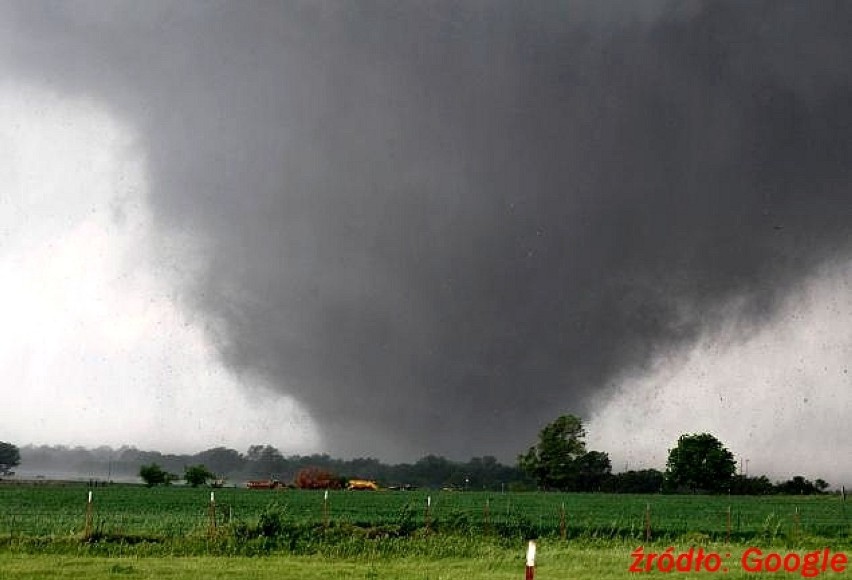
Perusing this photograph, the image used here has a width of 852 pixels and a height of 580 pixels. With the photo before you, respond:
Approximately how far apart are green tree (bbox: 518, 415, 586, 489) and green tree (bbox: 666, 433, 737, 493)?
21.8 meters

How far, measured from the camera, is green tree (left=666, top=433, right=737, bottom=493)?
595 ft

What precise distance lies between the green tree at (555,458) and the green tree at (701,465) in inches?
859

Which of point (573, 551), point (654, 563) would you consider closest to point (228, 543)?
point (573, 551)

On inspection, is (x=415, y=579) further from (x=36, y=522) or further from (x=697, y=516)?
(x=697, y=516)

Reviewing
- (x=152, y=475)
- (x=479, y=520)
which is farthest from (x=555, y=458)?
(x=479, y=520)

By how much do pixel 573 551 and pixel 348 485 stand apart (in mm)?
133160

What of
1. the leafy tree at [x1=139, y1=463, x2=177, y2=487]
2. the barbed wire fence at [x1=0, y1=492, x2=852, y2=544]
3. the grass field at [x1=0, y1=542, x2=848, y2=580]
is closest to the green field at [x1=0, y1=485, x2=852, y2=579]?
the grass field at [x1=0, y1=542, x2=848, y2=580]

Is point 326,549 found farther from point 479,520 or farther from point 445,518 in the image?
point 479,520

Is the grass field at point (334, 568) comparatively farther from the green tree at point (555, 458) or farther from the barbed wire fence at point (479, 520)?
the green tree at point (555, 458)

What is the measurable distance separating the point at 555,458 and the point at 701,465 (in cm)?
3195

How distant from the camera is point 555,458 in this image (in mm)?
176500

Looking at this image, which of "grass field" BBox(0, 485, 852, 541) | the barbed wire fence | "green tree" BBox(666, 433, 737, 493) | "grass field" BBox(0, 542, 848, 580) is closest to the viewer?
"grass field" BBox(0, 542, 848, 580)

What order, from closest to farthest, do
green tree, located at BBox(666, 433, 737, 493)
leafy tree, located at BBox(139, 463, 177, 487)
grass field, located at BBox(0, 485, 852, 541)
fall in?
grass field, located at BBox(0, 485, 852, 541), leafy tree, located at BBox(139, 463, 177, 487), green tree, located at BBox(666, 433, 737, 493)

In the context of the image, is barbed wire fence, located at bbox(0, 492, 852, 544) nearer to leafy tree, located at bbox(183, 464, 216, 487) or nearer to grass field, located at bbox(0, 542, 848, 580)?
grass field, located at bbox(0, 542, 848, 580)
